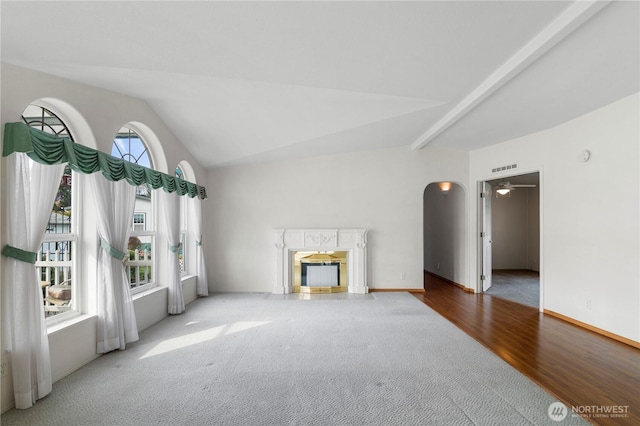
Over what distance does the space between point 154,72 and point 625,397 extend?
4772 mm

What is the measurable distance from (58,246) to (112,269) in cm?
51

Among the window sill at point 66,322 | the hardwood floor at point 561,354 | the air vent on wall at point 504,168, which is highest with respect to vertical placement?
the air vent on wall at point 504,168

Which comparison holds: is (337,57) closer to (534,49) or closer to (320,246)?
(534,49)

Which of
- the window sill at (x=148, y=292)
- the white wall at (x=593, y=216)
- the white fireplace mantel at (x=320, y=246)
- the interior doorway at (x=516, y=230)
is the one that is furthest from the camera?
the interior doorway at (x=516, y=230)

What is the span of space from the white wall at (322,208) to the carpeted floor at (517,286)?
156cm

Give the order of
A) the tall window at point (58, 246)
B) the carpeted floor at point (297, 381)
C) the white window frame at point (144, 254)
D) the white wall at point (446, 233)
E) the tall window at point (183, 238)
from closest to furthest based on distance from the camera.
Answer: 1. the carpeted floor at point (297, 381)
2. the tall window at point (58, 246)
3. the white window frame at point (144, 254)
4. the tall window at point (183, 238)
5. the white wall at point (446, 233)

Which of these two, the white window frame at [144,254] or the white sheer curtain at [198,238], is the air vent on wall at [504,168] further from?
the white window frame at [144,254]

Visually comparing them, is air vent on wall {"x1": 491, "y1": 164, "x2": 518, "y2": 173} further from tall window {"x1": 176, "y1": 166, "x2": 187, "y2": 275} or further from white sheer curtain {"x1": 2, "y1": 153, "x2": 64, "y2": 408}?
white sheer curtain {"x1": 2, "y1": 153, "x2": 64, "y2": 408}

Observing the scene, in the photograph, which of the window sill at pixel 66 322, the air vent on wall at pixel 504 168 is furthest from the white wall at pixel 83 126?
the air vent on wall at pixel 504 168

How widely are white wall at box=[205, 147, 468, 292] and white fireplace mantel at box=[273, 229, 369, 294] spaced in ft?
0.53

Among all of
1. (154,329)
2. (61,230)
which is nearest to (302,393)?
(154,329)

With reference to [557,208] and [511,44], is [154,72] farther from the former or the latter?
[557,208]

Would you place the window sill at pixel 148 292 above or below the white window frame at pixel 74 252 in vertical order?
below

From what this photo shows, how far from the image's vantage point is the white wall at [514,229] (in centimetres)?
870
